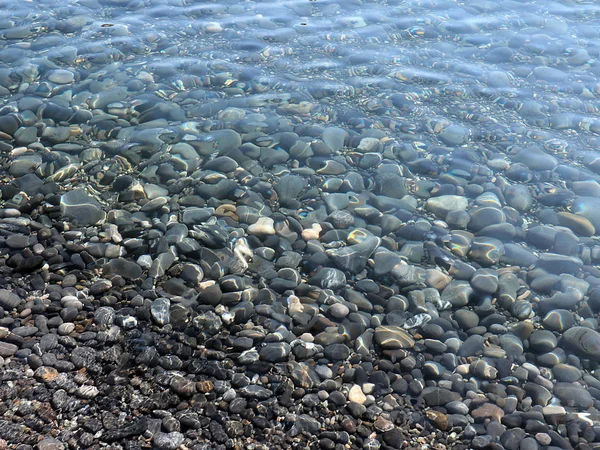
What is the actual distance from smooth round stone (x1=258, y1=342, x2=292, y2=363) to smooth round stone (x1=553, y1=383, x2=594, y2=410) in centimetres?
168

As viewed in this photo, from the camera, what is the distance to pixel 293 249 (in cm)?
437

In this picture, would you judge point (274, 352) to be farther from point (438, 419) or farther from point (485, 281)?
point (485, 281)

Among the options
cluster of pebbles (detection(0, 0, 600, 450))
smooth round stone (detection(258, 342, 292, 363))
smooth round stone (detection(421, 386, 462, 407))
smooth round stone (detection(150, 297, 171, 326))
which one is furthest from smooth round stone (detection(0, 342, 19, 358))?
smooth round stone (detection(421, 386, 462, 407))

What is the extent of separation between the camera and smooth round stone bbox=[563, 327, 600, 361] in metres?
3.69

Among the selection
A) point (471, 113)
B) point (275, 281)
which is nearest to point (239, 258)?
point (275, 281)

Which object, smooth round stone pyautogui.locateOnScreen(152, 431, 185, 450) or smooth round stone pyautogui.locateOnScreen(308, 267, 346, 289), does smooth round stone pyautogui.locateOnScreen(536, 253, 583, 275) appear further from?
smooth round stone pyautogui.locateOnScreen(152, 431, 185, 450)

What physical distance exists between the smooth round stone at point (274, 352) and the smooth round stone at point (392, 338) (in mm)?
606

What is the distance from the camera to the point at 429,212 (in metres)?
4.84

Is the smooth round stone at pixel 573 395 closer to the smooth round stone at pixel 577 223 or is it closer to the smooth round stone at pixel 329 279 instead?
the smooth round stone at pixel 329 279

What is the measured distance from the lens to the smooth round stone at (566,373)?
353 centimetres

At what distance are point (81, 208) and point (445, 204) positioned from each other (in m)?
3.08

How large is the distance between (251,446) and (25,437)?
1150mm

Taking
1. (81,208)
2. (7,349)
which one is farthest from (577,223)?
(7,349)

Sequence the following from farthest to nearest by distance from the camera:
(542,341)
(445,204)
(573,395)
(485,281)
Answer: (445,204)
(485,281)
(542,341)
(573,395)
